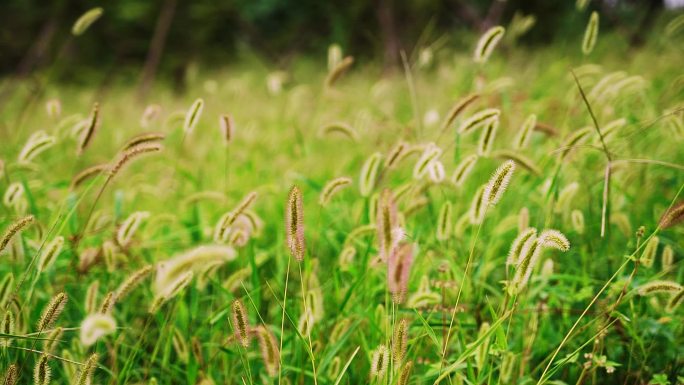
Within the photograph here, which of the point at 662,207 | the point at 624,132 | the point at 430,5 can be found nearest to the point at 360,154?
the point at 624,132

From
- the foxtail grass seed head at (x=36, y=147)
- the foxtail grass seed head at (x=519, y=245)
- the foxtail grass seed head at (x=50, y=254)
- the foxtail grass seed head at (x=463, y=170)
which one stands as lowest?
the foxtail grass seed head at (x=519, y=245)

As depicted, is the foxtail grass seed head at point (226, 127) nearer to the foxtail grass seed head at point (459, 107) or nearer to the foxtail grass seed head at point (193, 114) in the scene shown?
the foxtail grass seed head at point (193, 114)

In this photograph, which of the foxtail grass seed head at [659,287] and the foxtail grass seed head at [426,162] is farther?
the foxtail grass seed head at [426,162]

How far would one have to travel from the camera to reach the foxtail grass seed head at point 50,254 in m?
1.23

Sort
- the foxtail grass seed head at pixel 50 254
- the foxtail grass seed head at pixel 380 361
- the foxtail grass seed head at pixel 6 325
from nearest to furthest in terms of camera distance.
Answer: the foxtail grass seed head at pixel 380 361
the foxtail grass seed head at pixel 6 325
the foxtail grass seed head at pixel 50 254

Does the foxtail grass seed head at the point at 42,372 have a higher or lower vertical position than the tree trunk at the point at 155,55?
lower

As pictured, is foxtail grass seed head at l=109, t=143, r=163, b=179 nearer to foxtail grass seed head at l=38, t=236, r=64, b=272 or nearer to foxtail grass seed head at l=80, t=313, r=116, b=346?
foxtail grass seed head at l=38, t=236, r=64, b=272

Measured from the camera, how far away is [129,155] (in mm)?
1195

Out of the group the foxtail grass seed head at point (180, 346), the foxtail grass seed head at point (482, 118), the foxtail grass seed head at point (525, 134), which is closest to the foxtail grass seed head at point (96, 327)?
the foxtail grass seed head at point (180, 346)

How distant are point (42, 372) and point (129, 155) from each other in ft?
1.67

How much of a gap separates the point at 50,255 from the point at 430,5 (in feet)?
38.5

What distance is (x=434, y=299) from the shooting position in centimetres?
130

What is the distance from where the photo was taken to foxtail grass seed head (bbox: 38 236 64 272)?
48.4 inches

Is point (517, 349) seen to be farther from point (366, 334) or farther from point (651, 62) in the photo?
point (651, 62)
